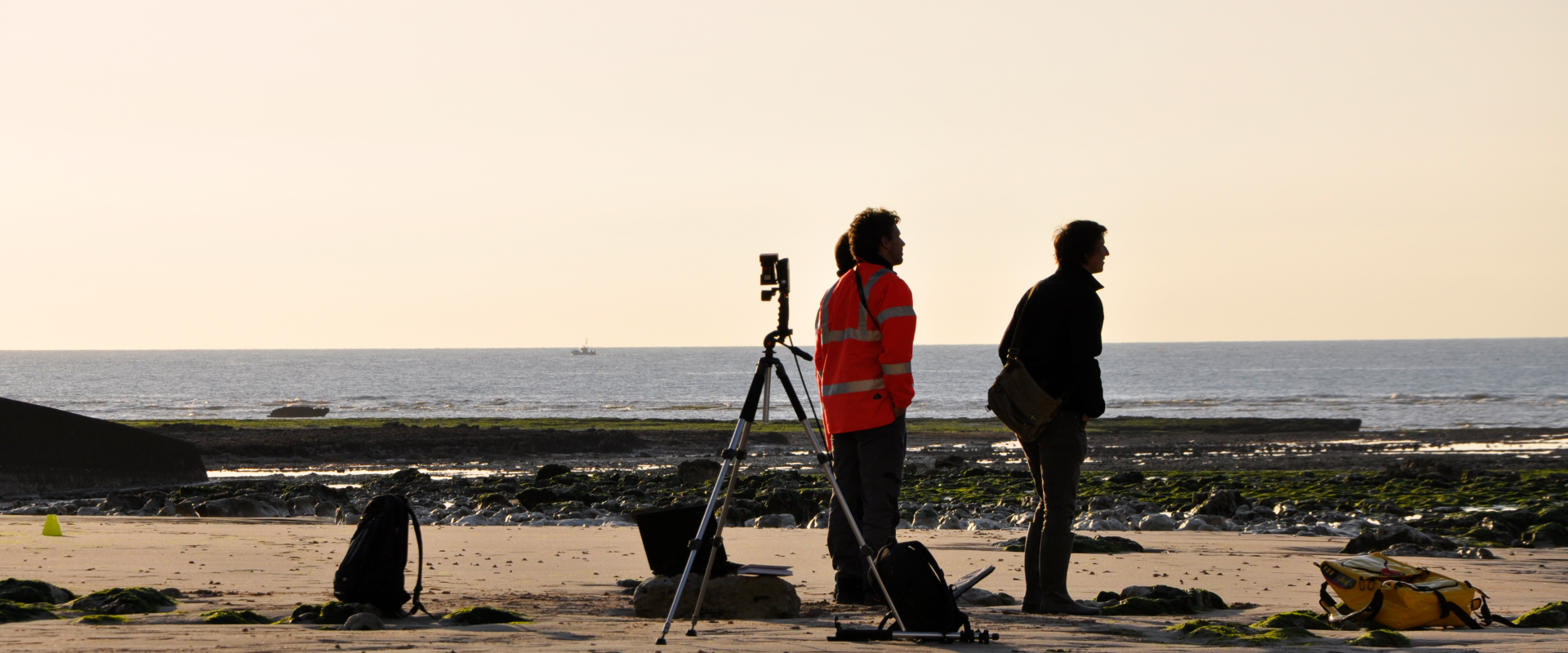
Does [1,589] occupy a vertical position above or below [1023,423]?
below

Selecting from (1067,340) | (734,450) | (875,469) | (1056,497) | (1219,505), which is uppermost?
(1067,340)

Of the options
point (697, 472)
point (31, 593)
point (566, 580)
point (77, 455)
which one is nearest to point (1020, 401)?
point (566, 580)

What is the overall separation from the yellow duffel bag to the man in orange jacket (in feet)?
6.09

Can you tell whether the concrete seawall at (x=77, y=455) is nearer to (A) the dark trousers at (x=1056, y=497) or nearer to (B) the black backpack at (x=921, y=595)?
(A) the dark trousers at (x=1056, y=497)

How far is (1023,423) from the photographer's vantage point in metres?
5.23

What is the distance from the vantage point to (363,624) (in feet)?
15.6

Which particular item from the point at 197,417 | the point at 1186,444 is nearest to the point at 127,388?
the point at 197,417

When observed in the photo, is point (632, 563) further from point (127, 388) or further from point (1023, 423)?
point (127, 388)

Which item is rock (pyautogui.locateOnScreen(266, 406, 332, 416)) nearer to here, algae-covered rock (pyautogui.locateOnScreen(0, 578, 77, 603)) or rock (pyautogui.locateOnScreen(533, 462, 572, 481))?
rock (pyautogui.locateOnScreen(533, 462, 572, 481))

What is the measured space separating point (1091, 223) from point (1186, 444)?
25946 mm

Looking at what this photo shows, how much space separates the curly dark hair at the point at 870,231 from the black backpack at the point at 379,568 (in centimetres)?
222

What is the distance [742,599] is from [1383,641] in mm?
2446

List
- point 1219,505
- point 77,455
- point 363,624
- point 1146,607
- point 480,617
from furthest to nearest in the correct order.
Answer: point 77,455
point 1219,505
point 1146,607
point 480,617
point 363,624

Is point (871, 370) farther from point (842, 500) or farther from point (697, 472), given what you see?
point (697, 472)
